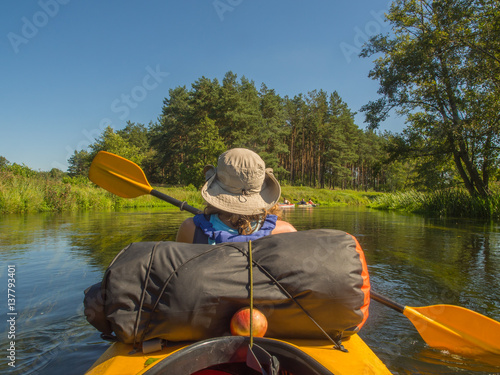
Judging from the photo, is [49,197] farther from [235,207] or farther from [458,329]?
[458,329]

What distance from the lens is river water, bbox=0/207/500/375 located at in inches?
93.0

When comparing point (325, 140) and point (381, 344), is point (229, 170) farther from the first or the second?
point (325, 140)

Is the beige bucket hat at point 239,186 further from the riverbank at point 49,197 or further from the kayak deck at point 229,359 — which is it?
the riverbank at point 49,197

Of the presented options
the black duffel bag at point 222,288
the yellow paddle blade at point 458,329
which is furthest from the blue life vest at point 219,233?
the yellow paddle blade at point 458,329

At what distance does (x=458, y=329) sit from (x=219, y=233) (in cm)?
185

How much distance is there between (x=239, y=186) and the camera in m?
1.99

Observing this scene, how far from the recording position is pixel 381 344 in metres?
2.63

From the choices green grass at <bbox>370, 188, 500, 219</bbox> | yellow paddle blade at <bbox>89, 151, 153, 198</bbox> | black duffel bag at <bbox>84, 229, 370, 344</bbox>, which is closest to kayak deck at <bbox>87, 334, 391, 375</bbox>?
black duffel bag at <bbox>84, 229, 370, 344</bbox>

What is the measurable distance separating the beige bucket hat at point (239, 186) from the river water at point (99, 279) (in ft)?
4.83

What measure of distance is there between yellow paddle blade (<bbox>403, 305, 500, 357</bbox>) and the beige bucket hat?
51.7 inches

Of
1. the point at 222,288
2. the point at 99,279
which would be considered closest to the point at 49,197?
the point at 99,279

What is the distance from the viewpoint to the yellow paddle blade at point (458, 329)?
7.50 ft

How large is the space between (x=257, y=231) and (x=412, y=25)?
1933cm

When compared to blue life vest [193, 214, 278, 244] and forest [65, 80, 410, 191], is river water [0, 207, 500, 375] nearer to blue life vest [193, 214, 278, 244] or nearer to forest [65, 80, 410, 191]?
blue life vest [193, 214, 278, 244]
